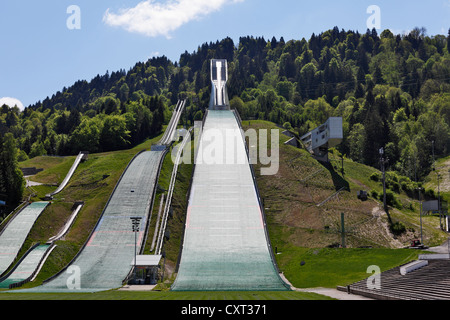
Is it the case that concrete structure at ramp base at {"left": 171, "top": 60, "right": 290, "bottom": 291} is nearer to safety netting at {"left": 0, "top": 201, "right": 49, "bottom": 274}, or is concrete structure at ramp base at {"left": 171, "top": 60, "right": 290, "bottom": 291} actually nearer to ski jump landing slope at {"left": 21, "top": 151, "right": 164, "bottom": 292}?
ski jump landing slope at {"left": 21, "top": 151, "right": 164, "bottom": 292}

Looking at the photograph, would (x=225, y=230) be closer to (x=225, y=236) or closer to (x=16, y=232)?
(x=225, y=236)

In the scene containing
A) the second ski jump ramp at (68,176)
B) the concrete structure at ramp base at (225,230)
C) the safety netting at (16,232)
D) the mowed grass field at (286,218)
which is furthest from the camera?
the second ski jump ramp at (68,176)

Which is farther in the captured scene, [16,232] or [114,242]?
[16,232]

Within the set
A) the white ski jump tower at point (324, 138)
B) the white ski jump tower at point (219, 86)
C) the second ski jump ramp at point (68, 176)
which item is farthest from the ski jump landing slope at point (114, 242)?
the white ski jump tower at point (219, 86)

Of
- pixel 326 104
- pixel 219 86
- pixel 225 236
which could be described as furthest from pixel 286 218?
pixel 326 104

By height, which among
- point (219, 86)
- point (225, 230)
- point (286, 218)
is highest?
point (219, 86)

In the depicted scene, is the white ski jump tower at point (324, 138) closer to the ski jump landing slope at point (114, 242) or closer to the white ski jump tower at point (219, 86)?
the ski jump landing slope at point (114, 242)

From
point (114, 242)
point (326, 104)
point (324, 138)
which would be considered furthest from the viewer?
point (326, 104)
